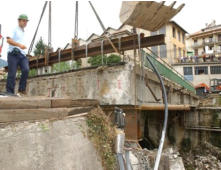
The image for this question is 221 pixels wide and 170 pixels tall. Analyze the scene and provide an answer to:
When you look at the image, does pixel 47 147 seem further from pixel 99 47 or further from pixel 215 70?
pixel 215 70

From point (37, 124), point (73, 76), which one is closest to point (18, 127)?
→ point (37, 124)

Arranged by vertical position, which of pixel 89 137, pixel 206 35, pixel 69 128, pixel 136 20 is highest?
pixel 206 35

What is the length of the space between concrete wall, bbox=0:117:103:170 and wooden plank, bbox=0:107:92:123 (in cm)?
13

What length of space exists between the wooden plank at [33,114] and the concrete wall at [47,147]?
0.13 metres

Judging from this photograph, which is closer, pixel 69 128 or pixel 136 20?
pixel 69 128

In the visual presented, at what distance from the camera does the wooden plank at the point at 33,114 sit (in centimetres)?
258

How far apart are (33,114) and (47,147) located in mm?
573

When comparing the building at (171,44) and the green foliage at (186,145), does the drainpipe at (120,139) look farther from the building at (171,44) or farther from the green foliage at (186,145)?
the building at (171,44)

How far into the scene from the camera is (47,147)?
8.77 ft

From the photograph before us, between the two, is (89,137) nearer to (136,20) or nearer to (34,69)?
(136,20)

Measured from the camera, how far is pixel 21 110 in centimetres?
279

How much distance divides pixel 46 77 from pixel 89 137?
12.6 ft

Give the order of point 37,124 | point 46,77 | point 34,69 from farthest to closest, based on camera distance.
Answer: point 34,69
point 46,77
point 37,124

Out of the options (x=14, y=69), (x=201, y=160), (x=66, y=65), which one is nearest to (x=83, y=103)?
(x=14, y=69)
